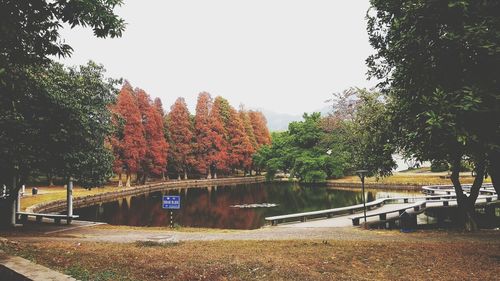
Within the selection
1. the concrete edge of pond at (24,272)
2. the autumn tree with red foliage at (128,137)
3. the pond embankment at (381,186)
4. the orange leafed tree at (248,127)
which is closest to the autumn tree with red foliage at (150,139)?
the autumn tree with red foliage at (128,137)

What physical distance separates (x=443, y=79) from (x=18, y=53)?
9.45 meters

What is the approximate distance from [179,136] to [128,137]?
1305cm

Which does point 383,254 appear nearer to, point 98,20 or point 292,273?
point 292,273

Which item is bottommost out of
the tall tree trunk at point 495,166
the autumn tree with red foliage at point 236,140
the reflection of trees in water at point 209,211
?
the reflection of trees in water at point 209,211

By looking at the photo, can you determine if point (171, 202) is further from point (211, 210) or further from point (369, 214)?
point (211, 210)

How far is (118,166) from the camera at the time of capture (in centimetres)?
4678

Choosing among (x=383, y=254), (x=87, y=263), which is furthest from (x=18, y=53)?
(x=383, y=254)

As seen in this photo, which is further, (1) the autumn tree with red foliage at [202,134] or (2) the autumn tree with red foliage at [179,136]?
(1) the autumn tree with red foliage at [202,134]

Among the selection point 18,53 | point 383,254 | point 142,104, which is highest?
point 142,104

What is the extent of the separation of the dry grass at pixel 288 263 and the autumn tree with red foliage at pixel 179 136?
50354 mm

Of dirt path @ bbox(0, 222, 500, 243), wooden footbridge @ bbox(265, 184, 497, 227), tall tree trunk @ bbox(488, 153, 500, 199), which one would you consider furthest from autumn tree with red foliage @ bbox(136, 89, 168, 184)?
tall tree trunk @ bbox(488, 153, 500, 199)

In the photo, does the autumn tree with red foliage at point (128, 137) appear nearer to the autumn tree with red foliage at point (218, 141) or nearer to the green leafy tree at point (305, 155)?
the autumn tree with red foliage at point (218, 141)

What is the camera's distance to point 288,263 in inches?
317

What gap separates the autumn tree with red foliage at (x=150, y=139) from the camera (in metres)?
51.6
